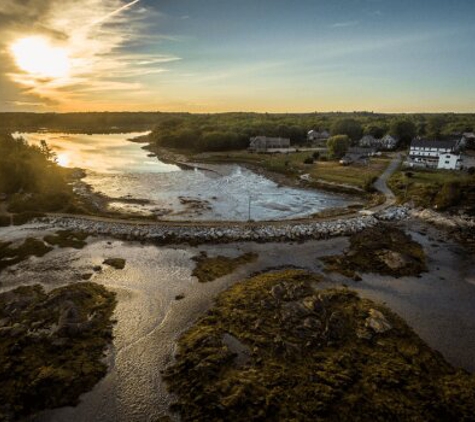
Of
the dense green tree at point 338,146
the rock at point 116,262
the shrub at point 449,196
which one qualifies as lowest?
the rock at point 116,262

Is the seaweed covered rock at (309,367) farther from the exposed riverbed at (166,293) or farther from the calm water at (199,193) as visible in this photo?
the calm water at (199,193)

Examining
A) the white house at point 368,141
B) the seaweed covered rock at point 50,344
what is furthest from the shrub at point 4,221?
the white house at point 368,141

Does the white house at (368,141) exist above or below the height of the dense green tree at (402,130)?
below

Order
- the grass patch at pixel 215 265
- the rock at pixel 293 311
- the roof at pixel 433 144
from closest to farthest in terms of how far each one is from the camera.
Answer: the rock at pixel 293 311
the grass patch at pixel 215 265
the roof at pixel 433 144

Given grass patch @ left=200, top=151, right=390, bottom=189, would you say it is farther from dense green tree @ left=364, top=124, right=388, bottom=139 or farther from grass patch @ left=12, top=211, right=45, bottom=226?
grass patch @ left=12, top=211, right=45, bottom=226

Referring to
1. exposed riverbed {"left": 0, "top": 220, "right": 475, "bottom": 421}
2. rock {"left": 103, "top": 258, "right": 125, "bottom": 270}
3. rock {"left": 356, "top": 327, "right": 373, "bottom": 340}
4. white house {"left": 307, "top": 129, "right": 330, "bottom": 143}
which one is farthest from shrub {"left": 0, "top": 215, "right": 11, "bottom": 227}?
white house {"left": 307, "top": 129, "right": 330, "bottom": 143}

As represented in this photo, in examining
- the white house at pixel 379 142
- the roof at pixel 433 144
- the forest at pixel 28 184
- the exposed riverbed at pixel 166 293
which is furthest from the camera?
the white house at pixel 379 142

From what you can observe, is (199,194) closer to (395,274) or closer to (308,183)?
(308,183)

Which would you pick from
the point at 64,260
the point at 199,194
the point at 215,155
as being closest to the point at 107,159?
the point at 215,155
